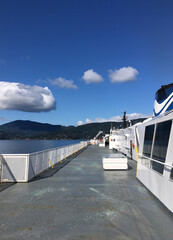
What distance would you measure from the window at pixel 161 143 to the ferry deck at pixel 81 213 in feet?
3.73

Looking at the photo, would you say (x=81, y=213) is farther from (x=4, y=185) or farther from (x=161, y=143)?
(x=4, y=185)

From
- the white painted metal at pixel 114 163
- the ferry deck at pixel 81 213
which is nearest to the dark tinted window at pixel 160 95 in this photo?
the white painted metal at pixel 114 163

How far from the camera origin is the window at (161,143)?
5.38 meters

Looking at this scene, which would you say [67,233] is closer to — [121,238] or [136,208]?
[121,238]

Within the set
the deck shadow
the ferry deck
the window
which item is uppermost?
the window

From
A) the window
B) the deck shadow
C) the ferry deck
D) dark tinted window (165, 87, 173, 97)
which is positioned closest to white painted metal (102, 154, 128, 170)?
the ferry deck

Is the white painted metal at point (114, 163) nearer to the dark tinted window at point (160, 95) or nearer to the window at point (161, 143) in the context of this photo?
the window at point (161, 143)

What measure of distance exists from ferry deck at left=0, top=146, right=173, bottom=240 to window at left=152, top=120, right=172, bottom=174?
1137 mm

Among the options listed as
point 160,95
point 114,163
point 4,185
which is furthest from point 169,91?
point 4,185

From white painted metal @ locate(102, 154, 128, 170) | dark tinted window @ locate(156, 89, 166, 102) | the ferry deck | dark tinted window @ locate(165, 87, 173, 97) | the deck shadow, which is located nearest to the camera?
the ferry deck

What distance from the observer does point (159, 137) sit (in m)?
6.15

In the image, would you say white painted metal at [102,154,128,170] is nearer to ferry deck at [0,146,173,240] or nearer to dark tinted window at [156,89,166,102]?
ferry deck at [0,146,173,240]

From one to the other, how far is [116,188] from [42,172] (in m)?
4.85

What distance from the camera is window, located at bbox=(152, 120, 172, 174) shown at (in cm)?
538
